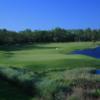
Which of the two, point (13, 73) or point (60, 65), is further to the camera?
point (60, 65)

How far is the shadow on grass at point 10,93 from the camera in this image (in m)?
23.6

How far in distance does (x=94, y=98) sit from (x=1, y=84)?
9.84 metres

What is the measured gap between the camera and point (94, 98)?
21.9m

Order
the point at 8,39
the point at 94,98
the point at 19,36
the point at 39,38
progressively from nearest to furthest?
1. the point at 94,98
2. the point at 8,39
3. the point at 19,36
4. the point at 39,38

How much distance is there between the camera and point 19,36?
17175 centimetres

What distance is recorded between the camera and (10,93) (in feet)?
83.5

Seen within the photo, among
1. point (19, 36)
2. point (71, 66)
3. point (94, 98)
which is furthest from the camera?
point (19, 36)

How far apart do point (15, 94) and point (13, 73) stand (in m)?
6.06

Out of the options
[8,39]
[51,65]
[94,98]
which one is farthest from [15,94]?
[8,39]

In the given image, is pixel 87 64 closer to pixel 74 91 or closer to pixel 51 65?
pixel 51 65

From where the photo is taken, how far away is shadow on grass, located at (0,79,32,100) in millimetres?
23609

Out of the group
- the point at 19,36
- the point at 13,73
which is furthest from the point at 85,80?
the point at 19,36

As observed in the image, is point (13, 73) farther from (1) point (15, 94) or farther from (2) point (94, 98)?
(2) point (94, 98)

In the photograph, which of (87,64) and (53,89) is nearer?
(53,89)
